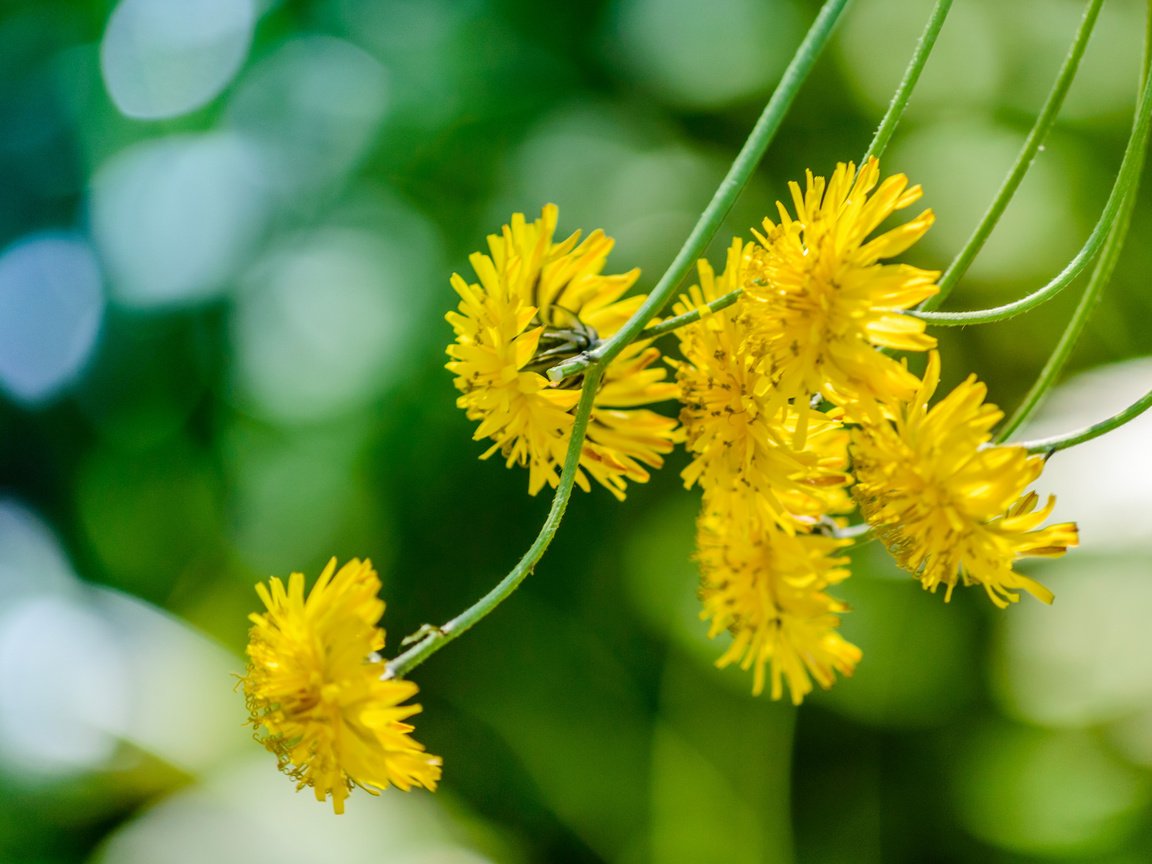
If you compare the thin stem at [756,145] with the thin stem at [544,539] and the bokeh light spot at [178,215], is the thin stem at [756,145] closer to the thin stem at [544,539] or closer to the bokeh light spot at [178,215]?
the thin stem at [544,539]

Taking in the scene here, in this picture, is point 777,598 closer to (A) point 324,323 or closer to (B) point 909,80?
(B) point 909,80

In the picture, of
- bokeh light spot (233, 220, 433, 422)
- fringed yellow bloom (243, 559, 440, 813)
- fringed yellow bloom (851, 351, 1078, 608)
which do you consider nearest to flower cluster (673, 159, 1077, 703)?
fringed yellow bloom (851, 351, 1078, 608)

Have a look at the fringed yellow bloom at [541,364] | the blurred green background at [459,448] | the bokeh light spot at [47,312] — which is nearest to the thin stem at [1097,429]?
the fringed yellow bloom at [541,364]

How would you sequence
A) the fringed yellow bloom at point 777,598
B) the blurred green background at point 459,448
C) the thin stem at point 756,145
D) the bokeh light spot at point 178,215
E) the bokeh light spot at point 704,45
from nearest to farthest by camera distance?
1. the thin stem at point 756,145
2. the fringed yellow bloom at point 777,598
3. the blurred green background at point 459,448
4. the bokeh light spot at point 704,45
5. the bokeh light spot at point 178,215

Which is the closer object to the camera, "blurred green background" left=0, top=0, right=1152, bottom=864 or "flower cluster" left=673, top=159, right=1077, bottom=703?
"flower cluster" left=673, top=159, right=1077, bottom=703

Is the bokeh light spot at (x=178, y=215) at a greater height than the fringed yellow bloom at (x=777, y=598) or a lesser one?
greater

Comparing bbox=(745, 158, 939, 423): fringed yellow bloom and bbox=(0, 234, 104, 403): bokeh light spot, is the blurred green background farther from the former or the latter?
bbox=(745, 158, 939, 423): fringed yellow bloom

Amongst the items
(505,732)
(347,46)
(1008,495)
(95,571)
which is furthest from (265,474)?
(1008,495)

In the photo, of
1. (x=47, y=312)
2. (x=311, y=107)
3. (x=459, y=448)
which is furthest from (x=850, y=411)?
(x=47, y=312)

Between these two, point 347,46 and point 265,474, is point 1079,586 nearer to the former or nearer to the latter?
point 265,474
